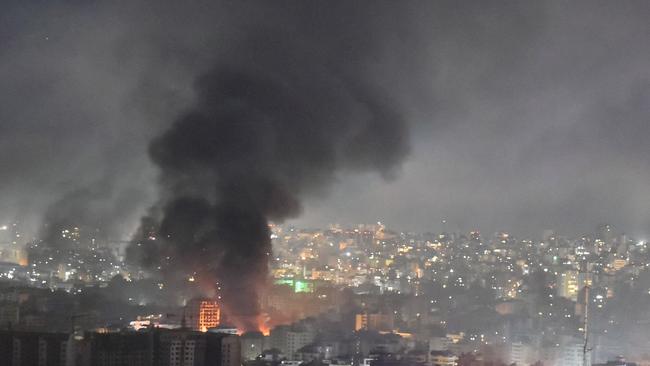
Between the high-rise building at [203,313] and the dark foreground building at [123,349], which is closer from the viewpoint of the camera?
the dark foreground building at [123,349]

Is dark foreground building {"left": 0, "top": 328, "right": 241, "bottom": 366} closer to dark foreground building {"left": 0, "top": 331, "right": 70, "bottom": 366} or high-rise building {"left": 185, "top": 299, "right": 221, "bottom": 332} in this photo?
dark foreground building {"left": 0, "top": 331, "right": 70, "bottom": 366}

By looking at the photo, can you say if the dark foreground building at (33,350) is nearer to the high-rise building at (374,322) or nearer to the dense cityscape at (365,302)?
the dense cityscape at (365,302)

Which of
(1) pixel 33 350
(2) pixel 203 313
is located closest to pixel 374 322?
(2) pixel 203 313

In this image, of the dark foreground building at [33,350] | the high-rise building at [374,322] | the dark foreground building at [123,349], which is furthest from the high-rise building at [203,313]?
the dark foreground building at [33,350]

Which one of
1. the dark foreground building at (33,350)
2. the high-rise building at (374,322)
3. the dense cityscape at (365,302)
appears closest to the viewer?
the dark foreground building at (33,350)

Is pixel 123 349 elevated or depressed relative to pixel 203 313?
depressed

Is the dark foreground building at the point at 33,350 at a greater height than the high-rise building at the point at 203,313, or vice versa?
the high-rise building at the point at 203,313

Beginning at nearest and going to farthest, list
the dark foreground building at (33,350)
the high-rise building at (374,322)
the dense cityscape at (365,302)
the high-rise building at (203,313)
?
the dark foreground building at (33,350)
the dense cityscape at (365,302)
the high-rise building at (203,313)
the high-rise building at (374,322)

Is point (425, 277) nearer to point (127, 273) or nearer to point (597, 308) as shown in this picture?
point (597, 308)

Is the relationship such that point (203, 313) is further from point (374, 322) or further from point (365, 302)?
point (365, 302)

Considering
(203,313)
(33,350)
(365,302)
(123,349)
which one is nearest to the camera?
(33,350)
